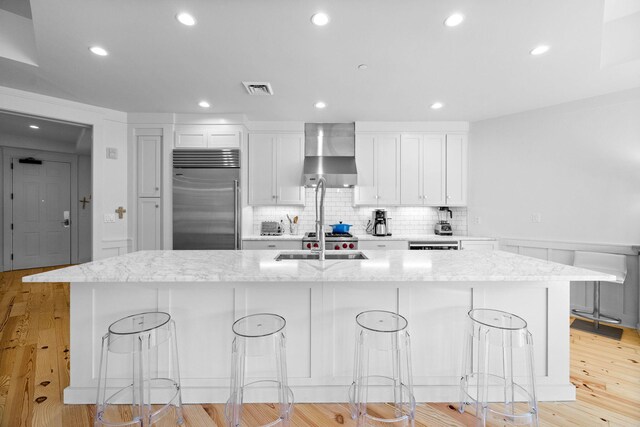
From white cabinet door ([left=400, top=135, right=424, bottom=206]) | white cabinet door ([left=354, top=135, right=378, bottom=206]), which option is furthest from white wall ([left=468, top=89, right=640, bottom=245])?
white cabinet door ([left=354, top=135, right=378, bottom=206])

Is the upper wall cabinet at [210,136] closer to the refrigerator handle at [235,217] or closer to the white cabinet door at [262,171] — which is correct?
the white cabinet door at [262,171]

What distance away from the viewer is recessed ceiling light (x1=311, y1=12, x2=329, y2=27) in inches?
76.0

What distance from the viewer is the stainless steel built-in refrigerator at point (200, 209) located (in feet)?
12.5

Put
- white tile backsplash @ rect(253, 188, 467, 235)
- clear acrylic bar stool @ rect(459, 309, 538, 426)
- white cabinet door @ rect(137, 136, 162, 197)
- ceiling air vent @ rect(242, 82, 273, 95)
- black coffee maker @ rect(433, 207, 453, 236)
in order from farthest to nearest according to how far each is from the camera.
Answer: white tile backsplash @ rect(253, 188, 467, 235) < black coffee maker @ rect(433, 207, 453, 236) < white cabinet door @ rect(137, 136, 162, 197) < ceiling air vent @ rect(242, 82, 273, 95) < clear acrylic bar stool @ rect(459, 309, 538, 426)

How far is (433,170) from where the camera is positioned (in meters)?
4.29

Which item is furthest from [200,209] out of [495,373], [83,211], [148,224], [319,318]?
[83,211]

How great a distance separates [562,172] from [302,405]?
13.8 feet

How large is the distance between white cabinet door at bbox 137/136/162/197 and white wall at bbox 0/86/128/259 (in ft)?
0.67

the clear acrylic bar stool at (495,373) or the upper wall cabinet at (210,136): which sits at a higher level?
the upper wall cabinet at (210,136)

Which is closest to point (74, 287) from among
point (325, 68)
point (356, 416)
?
point (356, 416)

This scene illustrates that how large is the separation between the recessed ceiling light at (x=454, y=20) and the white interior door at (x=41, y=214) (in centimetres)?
778

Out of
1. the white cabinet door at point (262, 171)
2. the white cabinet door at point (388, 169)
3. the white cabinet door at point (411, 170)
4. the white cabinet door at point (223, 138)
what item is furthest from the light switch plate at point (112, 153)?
the white cabinet door at point (411, 170)

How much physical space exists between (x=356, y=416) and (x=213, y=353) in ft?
3.18

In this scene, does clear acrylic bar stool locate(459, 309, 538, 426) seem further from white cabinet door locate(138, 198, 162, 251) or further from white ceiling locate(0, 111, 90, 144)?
white ceiling locate(0, 111, 90, 144)
